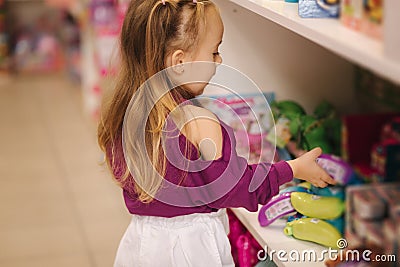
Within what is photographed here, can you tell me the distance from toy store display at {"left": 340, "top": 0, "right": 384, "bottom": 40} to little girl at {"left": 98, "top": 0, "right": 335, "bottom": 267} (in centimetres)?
32

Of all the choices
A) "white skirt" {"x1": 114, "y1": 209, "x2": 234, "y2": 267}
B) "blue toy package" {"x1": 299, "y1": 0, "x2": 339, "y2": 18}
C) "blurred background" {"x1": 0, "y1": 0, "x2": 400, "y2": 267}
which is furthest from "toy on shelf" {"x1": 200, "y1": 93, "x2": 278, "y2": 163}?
"blue toy package" {"x1": 299, "y1": 0, "x2": 339, "y2": 18}

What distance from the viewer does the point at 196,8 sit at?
1.24m

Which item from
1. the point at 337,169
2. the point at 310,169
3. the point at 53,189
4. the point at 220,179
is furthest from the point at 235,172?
Answer: the point at 53,189

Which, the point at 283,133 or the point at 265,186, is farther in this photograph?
the point at 283,133

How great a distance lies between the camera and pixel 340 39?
33.9 inches

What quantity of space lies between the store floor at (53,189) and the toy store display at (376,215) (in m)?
0.83

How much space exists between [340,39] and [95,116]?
258 cm

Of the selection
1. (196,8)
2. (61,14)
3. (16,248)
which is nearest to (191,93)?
(196,8)

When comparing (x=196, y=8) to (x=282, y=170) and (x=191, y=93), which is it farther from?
(x=282, y=170)

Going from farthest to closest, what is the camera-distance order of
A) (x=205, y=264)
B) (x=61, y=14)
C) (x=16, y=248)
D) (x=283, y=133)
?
(x=61, y=14) → (x=16, y=248) → (x=283, y=133) → (x=205, y=264)

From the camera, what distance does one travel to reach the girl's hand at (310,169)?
3.92 feet

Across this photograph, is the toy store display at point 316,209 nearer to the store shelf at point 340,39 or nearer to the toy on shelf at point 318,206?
the toy on shelf at point 318,206

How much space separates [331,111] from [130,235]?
0.54 meters


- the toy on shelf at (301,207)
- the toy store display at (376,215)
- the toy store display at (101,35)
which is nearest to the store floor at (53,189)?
the toy store display at (101,35)
